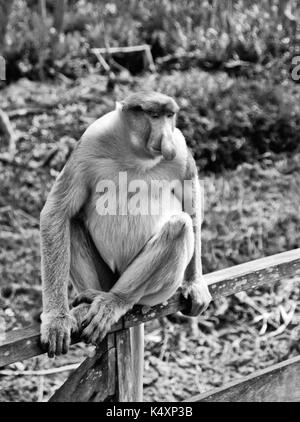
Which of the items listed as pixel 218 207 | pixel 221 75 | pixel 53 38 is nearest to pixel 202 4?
pixel 221 75

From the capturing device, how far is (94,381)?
269 cm

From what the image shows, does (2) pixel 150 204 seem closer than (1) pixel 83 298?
No

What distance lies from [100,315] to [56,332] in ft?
0.63

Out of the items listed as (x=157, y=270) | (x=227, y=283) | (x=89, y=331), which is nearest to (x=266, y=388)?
(x=227, y=283)

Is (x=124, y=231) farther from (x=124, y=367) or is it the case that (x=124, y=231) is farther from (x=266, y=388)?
(x=266, y=388)

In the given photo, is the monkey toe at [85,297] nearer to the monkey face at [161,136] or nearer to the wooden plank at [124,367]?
the wooden plank at [124,367]

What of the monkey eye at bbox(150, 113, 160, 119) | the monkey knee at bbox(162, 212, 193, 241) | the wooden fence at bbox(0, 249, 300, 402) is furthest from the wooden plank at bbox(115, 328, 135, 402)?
the monkey eye at bbox(150, 113, 160, 119)

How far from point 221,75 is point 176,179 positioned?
18.5ft

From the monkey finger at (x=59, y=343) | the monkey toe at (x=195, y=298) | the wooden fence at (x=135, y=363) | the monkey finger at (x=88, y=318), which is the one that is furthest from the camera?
the monkey toe at (x=195, y=298)

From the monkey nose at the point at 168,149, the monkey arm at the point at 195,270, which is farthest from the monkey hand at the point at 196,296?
the monkey nose at the point at 168,149

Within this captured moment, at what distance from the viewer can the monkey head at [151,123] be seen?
114 inches

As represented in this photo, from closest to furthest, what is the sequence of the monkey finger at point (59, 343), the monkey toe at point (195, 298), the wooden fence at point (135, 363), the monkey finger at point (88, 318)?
the wooden fence at point (135, 363)
the monkey finger at point (59, 343)
the monkey finger at point (88, 318)
the monkey toe at point (195, 298)

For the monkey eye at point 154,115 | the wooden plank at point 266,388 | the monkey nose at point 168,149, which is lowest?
the wooden plank at point 266,388

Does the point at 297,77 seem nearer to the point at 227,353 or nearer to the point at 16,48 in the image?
the point at 16,48
